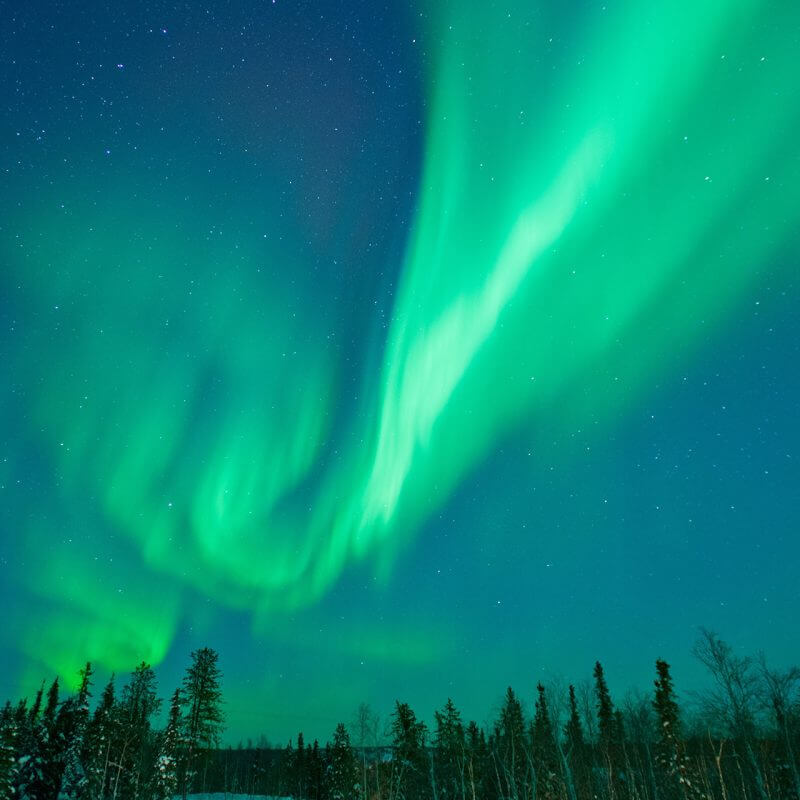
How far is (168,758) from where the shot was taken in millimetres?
46562

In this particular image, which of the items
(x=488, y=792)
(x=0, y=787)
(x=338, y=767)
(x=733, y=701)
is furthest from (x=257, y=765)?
(x=733, y=701)

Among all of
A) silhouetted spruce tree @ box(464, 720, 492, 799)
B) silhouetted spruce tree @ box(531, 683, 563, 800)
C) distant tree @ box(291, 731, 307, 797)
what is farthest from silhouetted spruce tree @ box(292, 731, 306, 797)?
silhouetted spruce tree @ box(531, 683, 563, 800)

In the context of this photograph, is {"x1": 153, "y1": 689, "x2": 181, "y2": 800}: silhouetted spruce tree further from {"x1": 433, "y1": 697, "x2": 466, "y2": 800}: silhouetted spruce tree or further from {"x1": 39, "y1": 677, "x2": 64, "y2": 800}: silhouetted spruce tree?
{"x1": 433, "y1": 697, "x2": 466, "y2": 800}: silhouetted spruce tree

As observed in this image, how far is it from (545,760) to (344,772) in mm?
23321

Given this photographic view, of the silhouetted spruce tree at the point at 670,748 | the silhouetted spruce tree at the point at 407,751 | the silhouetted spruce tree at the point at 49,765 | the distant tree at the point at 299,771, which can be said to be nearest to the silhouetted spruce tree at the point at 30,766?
the silhouetted spruce tree at the point at 49,765

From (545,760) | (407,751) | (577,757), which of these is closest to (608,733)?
(577,757)

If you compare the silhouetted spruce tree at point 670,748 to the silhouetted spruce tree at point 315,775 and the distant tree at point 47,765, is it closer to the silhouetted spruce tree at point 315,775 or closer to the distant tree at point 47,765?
the silhouetted spruce tree at point 315,775

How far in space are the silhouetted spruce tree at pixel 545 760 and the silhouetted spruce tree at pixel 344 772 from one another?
2003cm

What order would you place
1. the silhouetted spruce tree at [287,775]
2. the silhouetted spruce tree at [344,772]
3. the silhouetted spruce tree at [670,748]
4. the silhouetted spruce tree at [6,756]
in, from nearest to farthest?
the silhouetted spruce tree at [6,756] → the silhouetted spruce tree at [670,748] → the silhouetted spruce tree at [344,772] → the silhouetted spruce tree at [287,775]

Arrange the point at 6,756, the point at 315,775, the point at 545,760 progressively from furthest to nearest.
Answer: the point at 315,775 → the point at 545,760 → the point at 6,756

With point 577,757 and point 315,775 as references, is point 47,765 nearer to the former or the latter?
point 315,775

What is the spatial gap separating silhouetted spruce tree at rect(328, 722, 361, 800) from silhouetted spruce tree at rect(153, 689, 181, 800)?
2755cm

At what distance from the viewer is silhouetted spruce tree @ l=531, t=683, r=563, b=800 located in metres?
54.2

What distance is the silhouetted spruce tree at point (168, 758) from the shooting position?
45.3m
